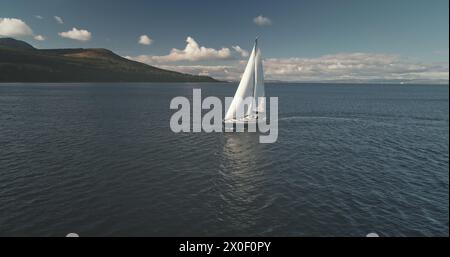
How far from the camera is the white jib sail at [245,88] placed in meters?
75.8

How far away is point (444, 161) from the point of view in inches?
2024

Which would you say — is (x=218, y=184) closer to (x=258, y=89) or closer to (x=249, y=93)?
(x=249, y=93)

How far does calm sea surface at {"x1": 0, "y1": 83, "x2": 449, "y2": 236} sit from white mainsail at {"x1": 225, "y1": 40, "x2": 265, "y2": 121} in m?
9.57

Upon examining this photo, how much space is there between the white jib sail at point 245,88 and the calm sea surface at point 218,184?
908 cm

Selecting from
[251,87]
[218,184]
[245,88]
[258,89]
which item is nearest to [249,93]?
[251,87]

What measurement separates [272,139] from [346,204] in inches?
1366

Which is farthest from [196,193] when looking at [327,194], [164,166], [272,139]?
[272,139]

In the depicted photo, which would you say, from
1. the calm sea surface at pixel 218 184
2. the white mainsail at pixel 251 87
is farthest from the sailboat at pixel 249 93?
the calm sea surface at pixel 218 184

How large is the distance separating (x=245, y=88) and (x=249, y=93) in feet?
6.17

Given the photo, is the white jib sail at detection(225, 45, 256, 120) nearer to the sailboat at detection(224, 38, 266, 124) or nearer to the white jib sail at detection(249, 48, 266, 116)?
the sailboat at detection(224, 38, 266, 124)

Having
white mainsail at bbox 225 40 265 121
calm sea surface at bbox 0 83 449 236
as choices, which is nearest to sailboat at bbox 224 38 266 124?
white mainsail at bbox 225 40 265 121

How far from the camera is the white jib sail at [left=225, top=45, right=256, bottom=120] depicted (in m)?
75.8
